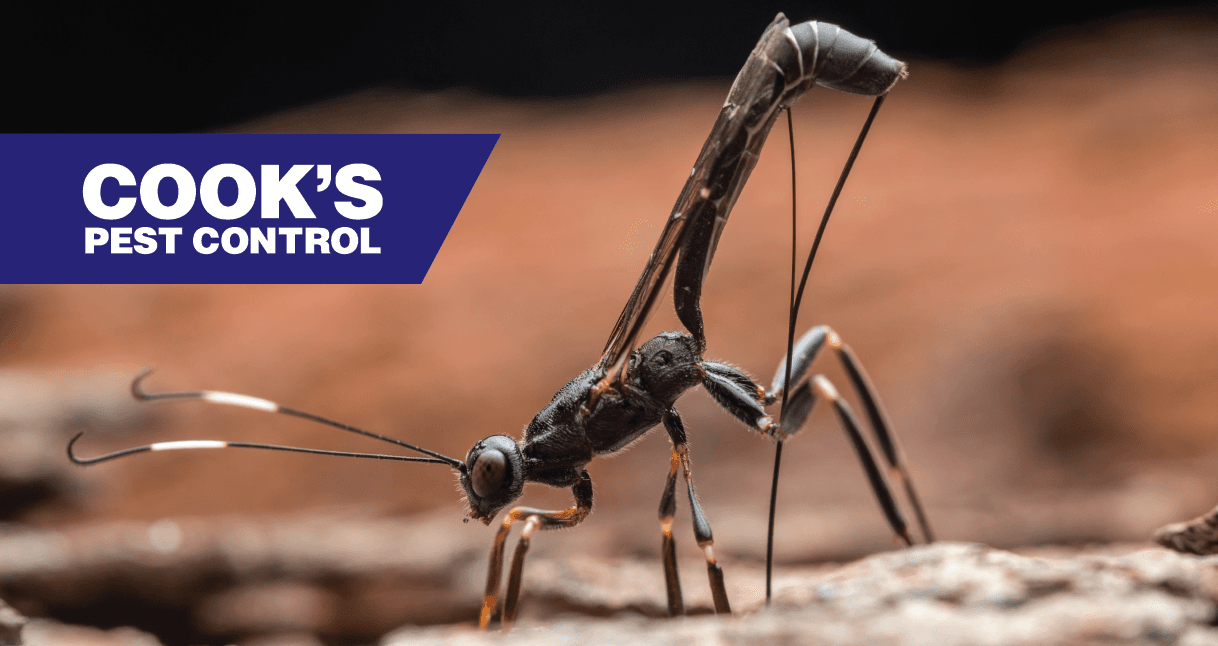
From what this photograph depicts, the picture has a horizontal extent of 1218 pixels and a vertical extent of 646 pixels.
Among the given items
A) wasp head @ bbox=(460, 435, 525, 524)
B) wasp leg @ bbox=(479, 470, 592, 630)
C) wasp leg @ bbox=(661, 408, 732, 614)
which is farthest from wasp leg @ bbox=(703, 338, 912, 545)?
wasp head @ bbox=(460, 435, 525, 524)

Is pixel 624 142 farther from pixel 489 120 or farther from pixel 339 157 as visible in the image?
pixel 339 157

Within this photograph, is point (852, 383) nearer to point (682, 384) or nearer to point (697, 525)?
point (682, 384)

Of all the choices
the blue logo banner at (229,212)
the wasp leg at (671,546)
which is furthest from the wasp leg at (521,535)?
the blue logo banner at (229,212)

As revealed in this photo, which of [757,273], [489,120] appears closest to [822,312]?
[757,273]

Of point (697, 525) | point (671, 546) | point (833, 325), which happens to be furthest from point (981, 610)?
point (833, 325)

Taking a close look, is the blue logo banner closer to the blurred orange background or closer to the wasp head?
the blurred orange background

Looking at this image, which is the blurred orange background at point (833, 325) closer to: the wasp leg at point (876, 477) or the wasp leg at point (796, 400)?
the wasp leg at point (796, 400)
